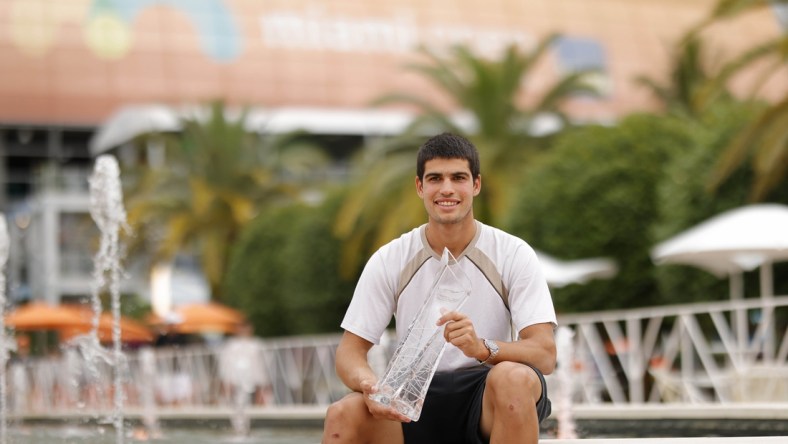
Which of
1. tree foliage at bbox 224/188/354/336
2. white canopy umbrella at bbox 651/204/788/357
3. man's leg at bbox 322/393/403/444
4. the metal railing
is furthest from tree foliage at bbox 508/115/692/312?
man's leg at bbox 322/393/403/444

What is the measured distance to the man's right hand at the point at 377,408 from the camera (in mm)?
4234

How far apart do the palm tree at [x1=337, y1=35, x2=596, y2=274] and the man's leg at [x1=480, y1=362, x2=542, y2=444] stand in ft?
63.2

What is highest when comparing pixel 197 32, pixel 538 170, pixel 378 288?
pixel 197 32

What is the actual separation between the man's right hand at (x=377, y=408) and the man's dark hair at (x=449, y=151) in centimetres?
70

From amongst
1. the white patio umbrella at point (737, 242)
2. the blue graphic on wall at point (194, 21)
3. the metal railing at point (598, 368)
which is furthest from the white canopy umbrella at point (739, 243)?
the blue graphic on wall at point (194, 21)

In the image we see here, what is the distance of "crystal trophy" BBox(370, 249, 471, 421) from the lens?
4.27 metres

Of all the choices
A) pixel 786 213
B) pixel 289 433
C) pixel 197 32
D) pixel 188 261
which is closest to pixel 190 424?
pixel 289 433

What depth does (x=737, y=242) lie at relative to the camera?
1423cm

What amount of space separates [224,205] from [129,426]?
666 inches

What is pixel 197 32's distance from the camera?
6303 cm

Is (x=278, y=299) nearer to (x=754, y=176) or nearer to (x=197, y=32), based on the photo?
(x=754, y=176)

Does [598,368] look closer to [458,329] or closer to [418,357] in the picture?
[418,357]

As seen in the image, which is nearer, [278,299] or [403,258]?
[403,258]

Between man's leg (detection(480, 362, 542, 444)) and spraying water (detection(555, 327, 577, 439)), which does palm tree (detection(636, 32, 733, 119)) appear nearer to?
spraying water (detection(555, 327, 577, 439))
